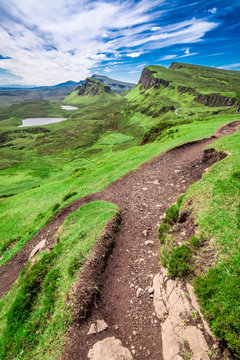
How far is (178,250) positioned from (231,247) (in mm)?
2917

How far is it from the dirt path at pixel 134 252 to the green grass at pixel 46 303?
4.40 ft

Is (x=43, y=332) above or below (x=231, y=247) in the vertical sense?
below

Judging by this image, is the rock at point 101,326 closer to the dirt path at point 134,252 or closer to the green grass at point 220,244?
the dirt path at point 134,252

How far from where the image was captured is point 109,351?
25.4 ft

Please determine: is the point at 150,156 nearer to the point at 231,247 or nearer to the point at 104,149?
the point at 231,247

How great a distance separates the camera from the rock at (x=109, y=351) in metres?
7.56

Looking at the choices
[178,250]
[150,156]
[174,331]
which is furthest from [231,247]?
[150,156]

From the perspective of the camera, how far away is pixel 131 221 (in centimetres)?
1588

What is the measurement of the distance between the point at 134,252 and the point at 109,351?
590 cm

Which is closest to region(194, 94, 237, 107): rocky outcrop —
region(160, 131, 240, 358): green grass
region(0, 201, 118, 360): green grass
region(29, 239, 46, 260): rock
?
region(160, 131, 240, 358): green grass

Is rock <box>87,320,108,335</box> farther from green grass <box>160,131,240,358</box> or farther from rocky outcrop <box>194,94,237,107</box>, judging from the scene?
rocky outcrop <box>194,94,237,107</box>

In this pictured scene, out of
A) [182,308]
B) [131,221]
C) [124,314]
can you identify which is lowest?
[124,314]

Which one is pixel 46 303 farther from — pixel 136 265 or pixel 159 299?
pixel 159 299

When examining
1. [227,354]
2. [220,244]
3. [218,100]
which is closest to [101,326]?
[227,354]
